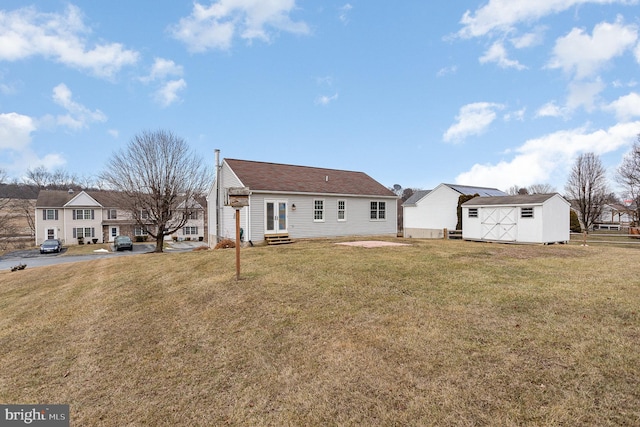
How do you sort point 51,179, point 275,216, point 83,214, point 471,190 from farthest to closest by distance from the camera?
1. point 51,179
2. point 83,214
3. point 471,190
4. point 275,216

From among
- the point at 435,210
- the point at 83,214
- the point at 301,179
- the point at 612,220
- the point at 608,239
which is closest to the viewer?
the point at 301,179

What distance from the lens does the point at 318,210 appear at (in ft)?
62.5

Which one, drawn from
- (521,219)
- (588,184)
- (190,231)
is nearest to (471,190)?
(521,219)

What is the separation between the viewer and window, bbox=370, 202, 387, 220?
21.7 meters

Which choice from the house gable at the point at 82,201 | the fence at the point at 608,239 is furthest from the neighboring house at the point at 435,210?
the house gable at the point at 82,201

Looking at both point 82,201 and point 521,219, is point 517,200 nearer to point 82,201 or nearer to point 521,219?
point 521,219

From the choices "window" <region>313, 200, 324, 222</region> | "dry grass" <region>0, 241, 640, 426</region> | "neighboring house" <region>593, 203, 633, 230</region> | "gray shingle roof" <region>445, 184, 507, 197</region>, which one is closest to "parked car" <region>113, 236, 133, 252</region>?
"window" <region>313, 200, 324, 222</region>

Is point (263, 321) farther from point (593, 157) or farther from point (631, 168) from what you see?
point (593, 157)

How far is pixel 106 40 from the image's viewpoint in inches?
547

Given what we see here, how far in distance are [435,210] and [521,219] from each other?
403 inches

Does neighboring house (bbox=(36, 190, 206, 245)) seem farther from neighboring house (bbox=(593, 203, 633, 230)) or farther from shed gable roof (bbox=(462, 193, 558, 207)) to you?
neighboring house (bbox=(593, 203, 633, 230))

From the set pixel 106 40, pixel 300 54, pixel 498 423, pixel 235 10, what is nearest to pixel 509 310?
pixel 498 423

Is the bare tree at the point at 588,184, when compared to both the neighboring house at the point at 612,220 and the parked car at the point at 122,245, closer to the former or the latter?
the neighboring house at the point at 612,220

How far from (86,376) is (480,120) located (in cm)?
2169
